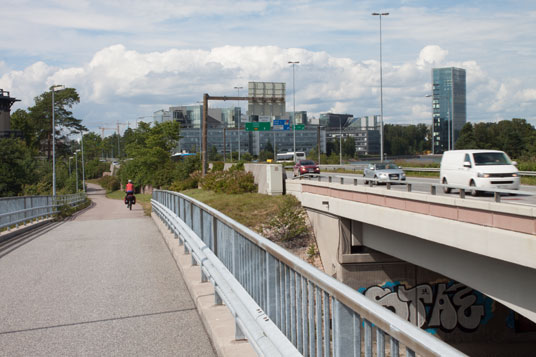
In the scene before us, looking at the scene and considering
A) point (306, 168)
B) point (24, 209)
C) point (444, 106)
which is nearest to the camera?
point (24, 209)

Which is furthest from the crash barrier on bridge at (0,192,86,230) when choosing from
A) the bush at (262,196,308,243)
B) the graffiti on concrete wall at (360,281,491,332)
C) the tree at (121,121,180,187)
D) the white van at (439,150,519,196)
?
the tree at (121,121,180,187)

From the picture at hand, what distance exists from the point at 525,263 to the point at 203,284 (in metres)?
6.68

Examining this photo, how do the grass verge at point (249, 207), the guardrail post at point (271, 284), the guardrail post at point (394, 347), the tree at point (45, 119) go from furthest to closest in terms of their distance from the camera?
the tree at point (45, 119) < the grass verge at point (249, 207) < the guardrail post at point (271, 284) < the guardrail post at point (394, 347)

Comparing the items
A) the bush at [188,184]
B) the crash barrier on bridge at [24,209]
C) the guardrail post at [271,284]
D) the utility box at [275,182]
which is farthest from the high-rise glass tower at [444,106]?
the guardrail post at [271,284]

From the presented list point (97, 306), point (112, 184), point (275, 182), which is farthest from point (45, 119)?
point (97, 306)

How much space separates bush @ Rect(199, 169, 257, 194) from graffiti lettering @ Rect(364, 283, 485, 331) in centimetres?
1702

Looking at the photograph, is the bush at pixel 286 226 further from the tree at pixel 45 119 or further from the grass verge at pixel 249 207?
the tree at pixel 45 119

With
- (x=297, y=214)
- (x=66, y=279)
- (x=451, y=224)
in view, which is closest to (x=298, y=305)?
(x=66, y=279)

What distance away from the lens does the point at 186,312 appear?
7.84 m

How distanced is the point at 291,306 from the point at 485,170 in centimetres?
1711

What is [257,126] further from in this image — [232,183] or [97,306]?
[97,306]

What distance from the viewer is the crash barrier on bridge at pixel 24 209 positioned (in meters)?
19.5

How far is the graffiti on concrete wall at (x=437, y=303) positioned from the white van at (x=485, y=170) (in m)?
6.08

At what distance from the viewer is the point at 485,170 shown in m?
20.0
